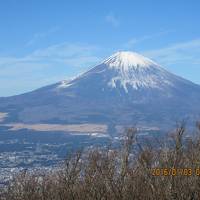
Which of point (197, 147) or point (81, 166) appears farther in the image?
point (81, 166)

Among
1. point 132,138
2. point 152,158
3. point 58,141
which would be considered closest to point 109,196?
point 152,158

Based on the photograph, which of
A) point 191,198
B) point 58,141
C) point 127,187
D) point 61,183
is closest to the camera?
point 191,198

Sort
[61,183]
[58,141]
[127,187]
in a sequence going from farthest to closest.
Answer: [58,141] < [61,183] < [127,187]

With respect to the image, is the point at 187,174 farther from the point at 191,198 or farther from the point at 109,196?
the point at 109,196

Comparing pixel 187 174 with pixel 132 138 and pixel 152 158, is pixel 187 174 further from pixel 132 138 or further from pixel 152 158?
pixel 132 138

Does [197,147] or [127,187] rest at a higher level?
[197,147]

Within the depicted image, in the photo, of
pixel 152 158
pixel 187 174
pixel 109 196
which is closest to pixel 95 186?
pixel 109 196
